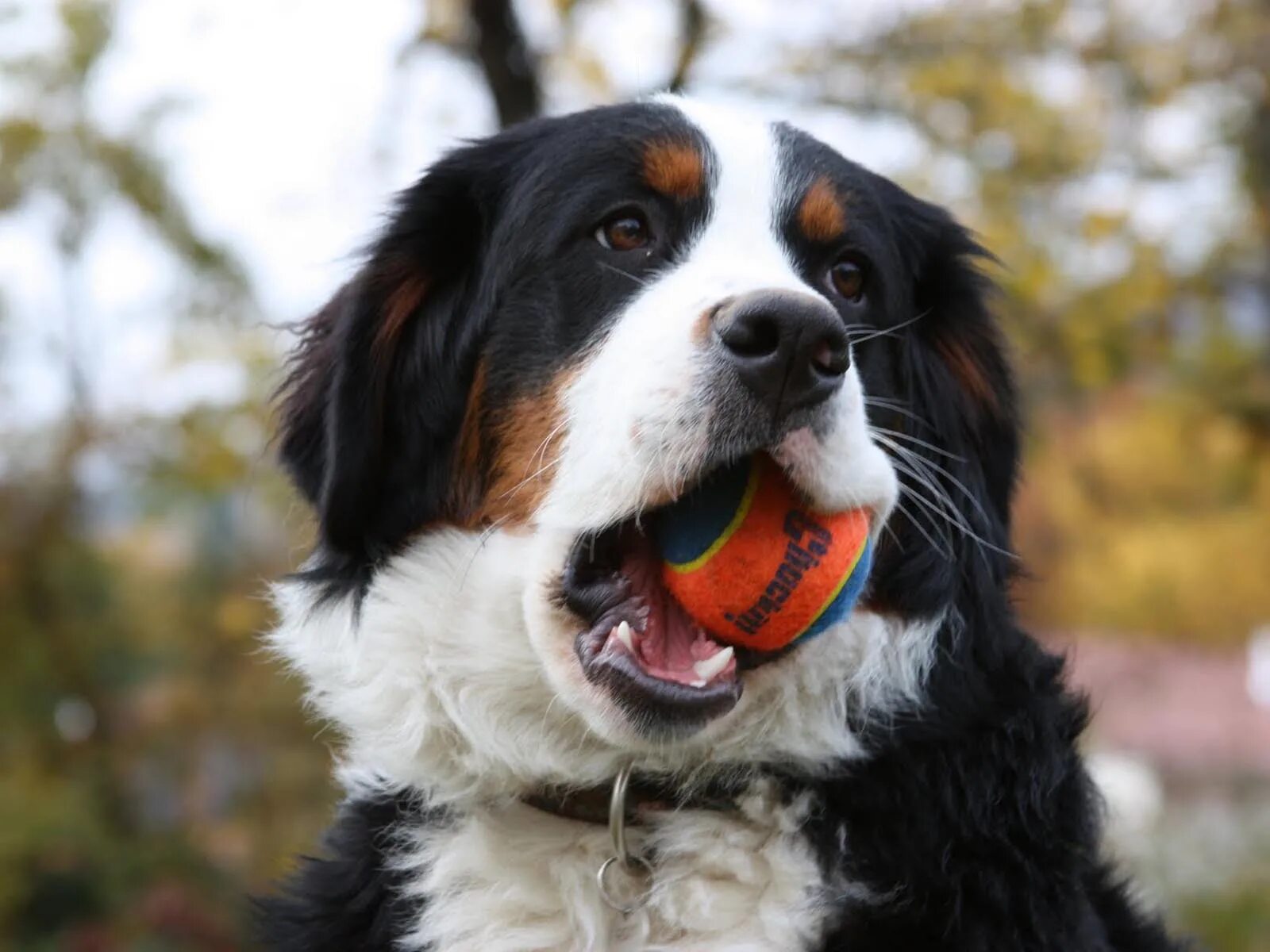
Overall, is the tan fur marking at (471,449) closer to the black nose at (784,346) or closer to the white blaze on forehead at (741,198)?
the white blaze on forehead at (741,198)

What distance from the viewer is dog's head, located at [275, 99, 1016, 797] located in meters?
2.62

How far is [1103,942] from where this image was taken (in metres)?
2.76

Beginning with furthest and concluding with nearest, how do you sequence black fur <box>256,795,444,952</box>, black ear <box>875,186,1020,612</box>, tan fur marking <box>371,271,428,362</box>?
tan fur marking <box>371,271,428,362</box> → black ear <box>875,186,1020,612</box> → black fur <box>256,795,444,952</box>

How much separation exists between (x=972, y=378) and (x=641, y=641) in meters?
1.16

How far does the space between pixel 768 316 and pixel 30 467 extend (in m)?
9.92

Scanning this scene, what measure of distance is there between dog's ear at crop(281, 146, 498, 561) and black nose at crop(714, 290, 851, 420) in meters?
0.80

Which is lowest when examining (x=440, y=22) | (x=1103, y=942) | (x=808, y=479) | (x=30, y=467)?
(x=30, y=467)

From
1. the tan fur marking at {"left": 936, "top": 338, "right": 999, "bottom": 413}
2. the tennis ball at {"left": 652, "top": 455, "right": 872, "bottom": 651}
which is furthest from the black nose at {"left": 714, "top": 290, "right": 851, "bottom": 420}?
the tan fur marking at {"left": 936, "top": 338, "right": 999, "bottom": 413}

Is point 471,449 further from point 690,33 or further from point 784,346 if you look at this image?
point 690,33

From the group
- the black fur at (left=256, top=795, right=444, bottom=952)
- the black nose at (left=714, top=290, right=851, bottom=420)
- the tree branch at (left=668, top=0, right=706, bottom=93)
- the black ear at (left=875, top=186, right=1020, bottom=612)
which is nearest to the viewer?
the black nose at (left=714, top=290, right=851, bottom=420)

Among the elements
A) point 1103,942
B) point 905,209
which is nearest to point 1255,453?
point 905,209

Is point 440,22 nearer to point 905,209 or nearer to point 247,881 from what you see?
point 905,209

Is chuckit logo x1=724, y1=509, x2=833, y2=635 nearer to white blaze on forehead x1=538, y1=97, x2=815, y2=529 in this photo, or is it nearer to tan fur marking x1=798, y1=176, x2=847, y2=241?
white blaze on forehead x1=538, y1=97, x2=815, y2=529

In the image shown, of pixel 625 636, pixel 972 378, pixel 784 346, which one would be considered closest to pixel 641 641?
pixel 625 636
